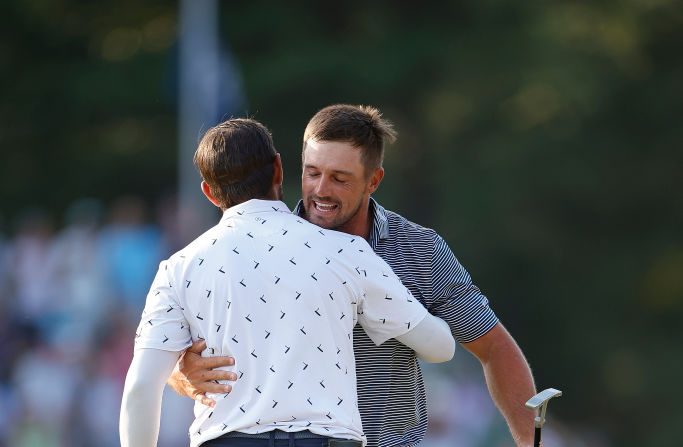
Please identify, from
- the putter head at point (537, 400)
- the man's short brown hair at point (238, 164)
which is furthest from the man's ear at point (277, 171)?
the putter head at point (537, 400)

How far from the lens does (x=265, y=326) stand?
4211 mm

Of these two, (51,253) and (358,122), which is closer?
(358,122)

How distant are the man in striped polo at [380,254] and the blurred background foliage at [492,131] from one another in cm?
1945

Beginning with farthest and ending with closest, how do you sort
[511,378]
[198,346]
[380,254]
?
[511,378] → [380,254] → [198,346]

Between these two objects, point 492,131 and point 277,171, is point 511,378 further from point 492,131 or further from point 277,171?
point 492,131

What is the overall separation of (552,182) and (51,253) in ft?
38.9

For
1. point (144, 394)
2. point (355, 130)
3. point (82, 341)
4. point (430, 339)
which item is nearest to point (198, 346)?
point (144, 394)

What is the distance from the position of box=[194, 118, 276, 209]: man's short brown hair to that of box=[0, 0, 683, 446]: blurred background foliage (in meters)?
19.9

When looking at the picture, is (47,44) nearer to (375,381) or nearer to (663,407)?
(663,407)

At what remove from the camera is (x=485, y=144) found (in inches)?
1009

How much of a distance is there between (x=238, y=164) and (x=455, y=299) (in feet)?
3.08

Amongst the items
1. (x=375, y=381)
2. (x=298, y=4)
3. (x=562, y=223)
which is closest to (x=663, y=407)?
(x=562, y=223)

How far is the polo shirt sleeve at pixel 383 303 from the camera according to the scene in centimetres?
438

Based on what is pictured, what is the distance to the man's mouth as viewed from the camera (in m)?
4.84
